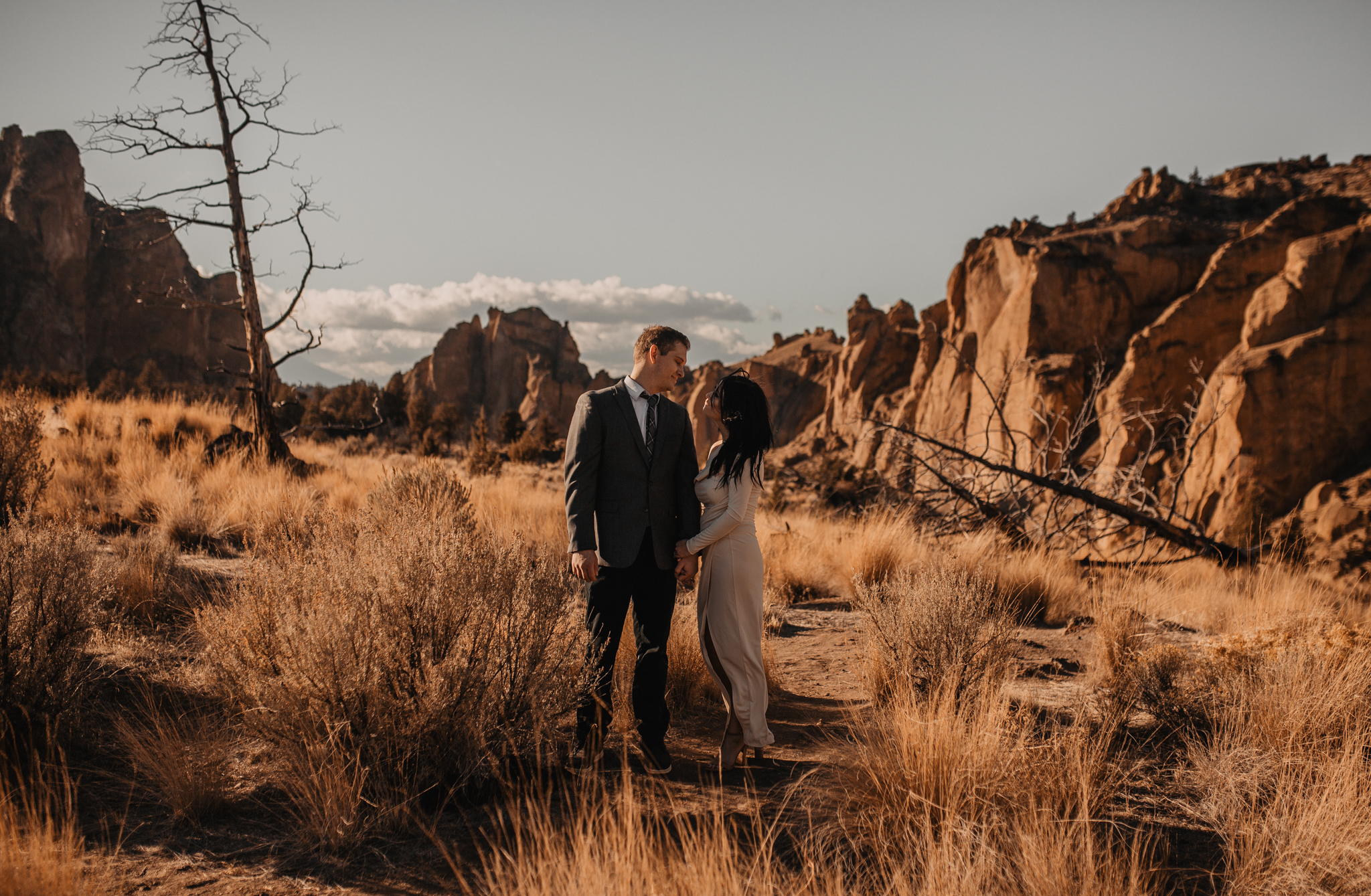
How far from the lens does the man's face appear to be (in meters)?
3.34

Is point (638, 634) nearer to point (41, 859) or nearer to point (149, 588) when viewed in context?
point (41, 859)

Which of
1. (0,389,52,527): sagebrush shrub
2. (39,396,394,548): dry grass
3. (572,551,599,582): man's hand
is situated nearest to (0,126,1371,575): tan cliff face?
(39,396,394,548): dry grass

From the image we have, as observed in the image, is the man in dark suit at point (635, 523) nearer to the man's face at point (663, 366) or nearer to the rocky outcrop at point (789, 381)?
the man's face at point (663, 366)

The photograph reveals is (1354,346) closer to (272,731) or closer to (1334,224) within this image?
(1334,224)

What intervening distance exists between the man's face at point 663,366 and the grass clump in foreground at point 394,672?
1097mm

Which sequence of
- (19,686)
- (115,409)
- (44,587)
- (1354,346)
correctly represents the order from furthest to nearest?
(1354,346), (115,409), (44,587), (19,686)

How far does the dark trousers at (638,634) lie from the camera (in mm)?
3213

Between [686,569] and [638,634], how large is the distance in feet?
1.34

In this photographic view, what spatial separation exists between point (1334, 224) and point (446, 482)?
27887mm

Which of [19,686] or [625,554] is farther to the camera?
[625,554]

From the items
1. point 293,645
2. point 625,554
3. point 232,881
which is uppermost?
point 625,554

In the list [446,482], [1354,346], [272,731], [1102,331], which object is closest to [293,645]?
[272,731]

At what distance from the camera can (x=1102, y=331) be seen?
25656 millimetres

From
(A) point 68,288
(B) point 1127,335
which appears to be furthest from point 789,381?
(A) point 68,288
